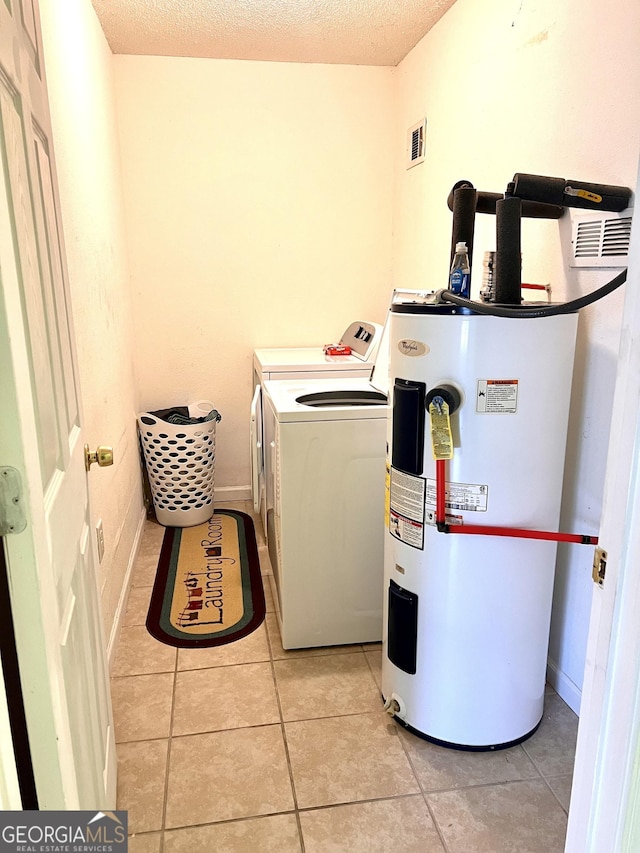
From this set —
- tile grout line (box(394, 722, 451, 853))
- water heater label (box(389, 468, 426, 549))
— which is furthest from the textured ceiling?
tile grout line (box(394, 722, 451, 853))

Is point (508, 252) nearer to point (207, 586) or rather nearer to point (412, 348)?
point (412, 348)

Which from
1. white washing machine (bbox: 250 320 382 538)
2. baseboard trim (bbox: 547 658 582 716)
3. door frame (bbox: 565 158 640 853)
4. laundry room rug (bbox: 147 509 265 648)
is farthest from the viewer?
white washing machine (bbox: 250 320 382 538)

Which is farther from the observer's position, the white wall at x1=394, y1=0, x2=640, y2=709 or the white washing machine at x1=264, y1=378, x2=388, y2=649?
the white washing machine at x1=264, y1=378, x2=388, y2=649

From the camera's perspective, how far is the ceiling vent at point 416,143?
9.61 ft

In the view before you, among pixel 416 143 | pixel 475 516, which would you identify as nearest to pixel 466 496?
pixel 475 516

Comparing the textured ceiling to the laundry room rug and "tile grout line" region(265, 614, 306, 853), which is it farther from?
"tile grout line" region(265, 614, 306, 853)

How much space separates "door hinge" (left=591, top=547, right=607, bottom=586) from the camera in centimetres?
84

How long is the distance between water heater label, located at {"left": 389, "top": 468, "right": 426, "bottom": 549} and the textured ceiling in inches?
82.2

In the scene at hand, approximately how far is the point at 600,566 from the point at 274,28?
9.42 feet

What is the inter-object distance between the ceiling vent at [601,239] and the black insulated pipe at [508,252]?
10.2 inches

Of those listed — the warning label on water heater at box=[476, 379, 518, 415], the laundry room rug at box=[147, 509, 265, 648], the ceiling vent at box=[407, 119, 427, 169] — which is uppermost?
the ceiling vent at box=[407, 119, 427, 169]

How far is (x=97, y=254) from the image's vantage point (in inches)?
94.1

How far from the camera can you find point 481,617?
1.66m

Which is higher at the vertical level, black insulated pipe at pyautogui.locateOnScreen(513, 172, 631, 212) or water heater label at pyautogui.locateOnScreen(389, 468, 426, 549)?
black insulated pipe at pyautogui.locateOnScreen(513, 172, 631, 212)
